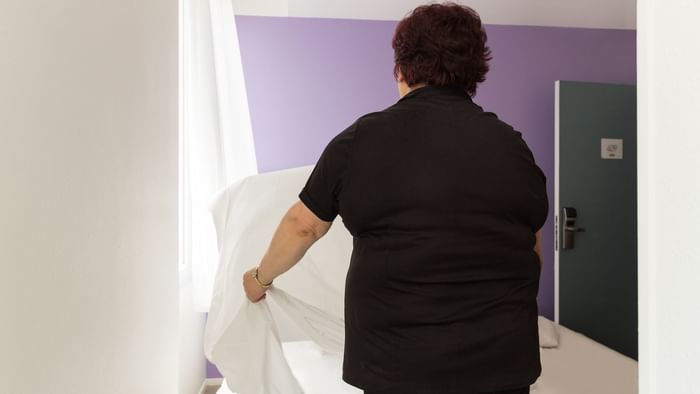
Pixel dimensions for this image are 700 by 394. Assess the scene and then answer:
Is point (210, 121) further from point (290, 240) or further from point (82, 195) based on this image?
point (82, 195)

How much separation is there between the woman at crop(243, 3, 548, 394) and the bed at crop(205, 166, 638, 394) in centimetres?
48

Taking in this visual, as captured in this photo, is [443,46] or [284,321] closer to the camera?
[443,46]

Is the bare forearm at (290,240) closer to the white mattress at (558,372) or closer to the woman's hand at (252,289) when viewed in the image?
the woman's hand at (252,289)

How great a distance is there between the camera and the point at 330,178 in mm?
1167

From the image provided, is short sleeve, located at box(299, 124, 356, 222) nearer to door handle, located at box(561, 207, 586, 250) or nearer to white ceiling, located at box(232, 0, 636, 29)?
white ceiling, located at box(232, 0, 636, 29)

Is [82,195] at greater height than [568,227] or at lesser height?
greater

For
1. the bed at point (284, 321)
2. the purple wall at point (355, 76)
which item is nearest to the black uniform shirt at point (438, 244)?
the bed at point (284, 321)

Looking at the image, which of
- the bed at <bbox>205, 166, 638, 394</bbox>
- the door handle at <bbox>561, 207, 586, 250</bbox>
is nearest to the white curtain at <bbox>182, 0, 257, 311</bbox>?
the bed at <bbox>205, 166, 638, 394</bbox>

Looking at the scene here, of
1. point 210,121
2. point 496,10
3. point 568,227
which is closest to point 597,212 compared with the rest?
point 568,227

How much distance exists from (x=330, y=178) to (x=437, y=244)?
0.81ft

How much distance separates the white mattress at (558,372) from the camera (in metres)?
1.96

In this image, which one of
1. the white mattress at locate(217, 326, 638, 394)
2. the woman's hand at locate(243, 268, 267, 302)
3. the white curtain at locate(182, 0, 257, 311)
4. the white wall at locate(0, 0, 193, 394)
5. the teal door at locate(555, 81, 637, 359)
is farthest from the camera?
the teal door at locate(555, 81, 637, 359)

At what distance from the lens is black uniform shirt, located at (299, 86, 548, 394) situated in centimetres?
110

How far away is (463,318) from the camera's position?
1115 mm
